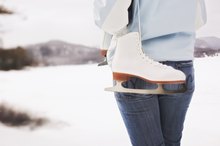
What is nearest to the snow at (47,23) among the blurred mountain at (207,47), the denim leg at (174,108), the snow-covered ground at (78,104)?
the snow-covered ground at (78,104)

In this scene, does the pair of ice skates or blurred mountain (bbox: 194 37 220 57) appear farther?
blurred mountain (bbox: 194 37 220 57)

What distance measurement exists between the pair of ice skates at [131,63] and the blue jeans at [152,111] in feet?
0.11

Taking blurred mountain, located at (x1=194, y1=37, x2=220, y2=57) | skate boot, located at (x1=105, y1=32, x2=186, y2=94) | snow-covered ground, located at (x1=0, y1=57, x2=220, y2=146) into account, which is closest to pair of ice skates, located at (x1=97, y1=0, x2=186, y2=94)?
skate boot, located at (x1=105, y1=32, x2=186, y2=94)

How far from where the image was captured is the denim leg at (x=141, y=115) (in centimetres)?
67

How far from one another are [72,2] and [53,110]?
636mm

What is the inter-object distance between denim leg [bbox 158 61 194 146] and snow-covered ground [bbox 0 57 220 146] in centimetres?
122

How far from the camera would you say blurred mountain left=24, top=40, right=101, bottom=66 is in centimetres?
209

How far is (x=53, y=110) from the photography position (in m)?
2.08

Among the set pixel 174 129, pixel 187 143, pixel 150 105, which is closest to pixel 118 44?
pixel 150 105

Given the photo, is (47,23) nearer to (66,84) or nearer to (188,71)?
(66,84)

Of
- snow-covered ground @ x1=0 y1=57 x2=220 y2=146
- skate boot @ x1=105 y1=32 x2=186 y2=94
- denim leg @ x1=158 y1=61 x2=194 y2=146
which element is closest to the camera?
skate boot @ x1=105 y1=32 x2=186 y2=94

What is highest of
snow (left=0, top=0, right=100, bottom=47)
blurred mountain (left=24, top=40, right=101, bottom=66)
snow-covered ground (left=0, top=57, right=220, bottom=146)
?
snow (left=0, top=0, right=100, bottom=47)

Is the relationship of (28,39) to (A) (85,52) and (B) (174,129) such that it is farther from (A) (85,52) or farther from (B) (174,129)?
(B) (174,129)

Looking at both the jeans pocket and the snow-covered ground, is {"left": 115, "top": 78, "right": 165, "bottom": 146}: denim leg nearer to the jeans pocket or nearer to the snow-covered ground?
the jeans pocket
